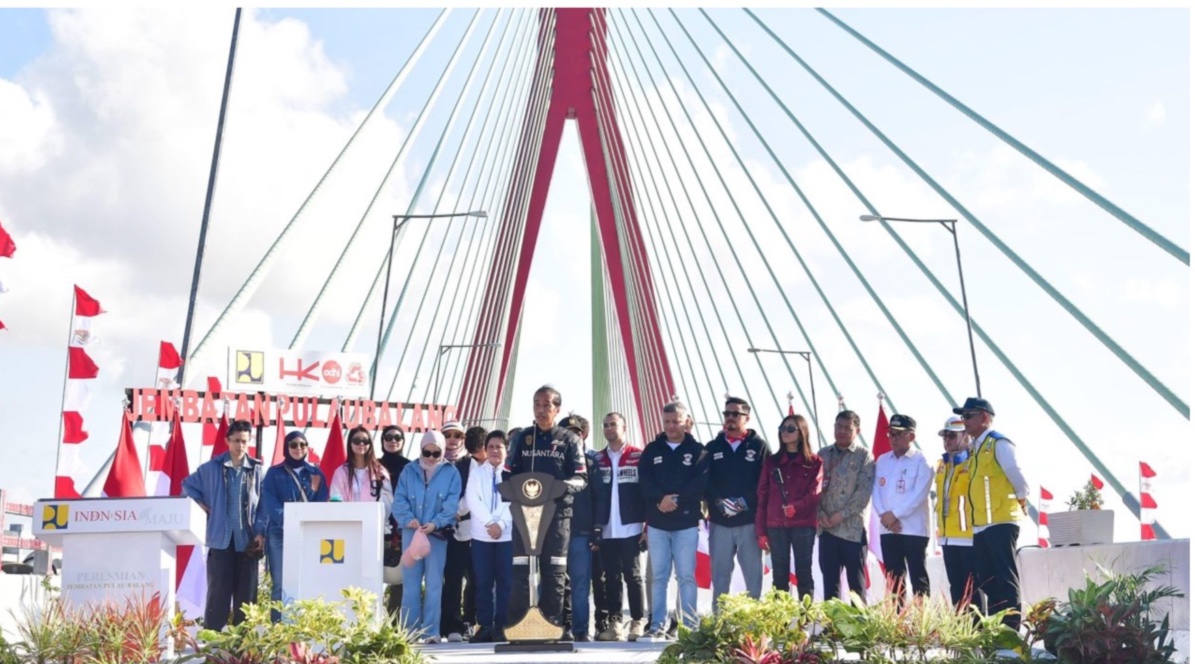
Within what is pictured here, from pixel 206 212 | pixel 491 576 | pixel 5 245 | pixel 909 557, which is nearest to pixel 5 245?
pixel 5 245

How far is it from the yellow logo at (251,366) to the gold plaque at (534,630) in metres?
20.9

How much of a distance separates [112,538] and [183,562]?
4.30 meters

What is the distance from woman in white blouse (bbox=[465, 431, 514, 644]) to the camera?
10016mm

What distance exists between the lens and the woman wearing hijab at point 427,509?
988 centimetres

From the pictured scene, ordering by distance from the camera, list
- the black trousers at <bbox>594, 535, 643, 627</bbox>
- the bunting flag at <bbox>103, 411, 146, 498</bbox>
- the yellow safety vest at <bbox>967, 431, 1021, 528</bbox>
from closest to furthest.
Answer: the yellow safety vest at <bbox>967, 431, 1021, 528</bbox> < the black trousers at <bbox>594, 535, 643, 627</bbox> < the bunting flag at <bbox>103, 411, 146, 498</bbox>

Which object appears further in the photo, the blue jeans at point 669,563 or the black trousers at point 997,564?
the blue jeans at point 669,563

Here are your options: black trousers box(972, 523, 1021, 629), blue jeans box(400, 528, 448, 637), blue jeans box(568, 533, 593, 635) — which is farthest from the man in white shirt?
blue jeans box(400, 528, 448, 637)

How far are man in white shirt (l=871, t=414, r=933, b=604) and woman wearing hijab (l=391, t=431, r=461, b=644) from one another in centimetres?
320

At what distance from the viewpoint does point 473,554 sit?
33.2 ft

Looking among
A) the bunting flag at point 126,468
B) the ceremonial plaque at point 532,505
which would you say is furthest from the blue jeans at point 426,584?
the bunting flag at point 126,468

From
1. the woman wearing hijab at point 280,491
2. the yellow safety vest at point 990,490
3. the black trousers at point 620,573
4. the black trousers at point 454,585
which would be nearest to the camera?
the yellow safety vest at point 990,490

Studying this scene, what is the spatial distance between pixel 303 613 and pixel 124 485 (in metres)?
6.95

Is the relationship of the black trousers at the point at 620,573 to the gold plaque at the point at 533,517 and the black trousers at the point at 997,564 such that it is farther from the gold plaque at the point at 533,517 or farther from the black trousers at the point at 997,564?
the black trousers at the point at 997,564

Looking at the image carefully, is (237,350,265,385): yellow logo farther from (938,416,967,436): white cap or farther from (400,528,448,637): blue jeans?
(938,416,967,436): white cap
